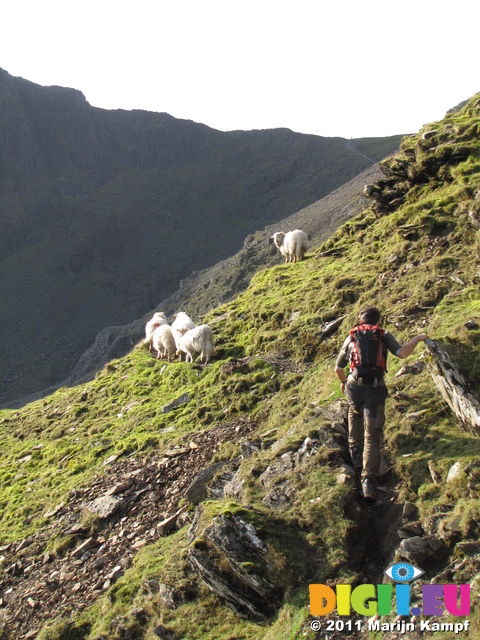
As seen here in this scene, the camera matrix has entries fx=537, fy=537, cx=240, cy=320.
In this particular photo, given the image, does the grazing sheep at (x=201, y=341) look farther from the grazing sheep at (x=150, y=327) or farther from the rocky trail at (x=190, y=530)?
the grazing sheep at (x=150, y=327)

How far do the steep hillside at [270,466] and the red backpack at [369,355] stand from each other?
1.03 m

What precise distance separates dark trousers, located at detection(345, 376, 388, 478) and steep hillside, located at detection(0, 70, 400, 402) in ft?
379

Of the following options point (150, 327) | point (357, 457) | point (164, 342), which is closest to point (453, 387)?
point (357, 457)

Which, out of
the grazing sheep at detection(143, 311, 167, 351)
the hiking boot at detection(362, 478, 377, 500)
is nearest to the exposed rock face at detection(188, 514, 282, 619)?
the hiking boot at detection(362, 478, 377, 500)

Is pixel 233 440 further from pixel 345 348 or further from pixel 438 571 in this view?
pixel 438 571

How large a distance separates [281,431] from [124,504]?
11.0 feet

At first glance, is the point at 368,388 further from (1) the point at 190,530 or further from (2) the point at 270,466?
(1) the point at 190,530

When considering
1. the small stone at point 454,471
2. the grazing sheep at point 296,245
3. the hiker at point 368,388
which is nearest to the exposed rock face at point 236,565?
the hiker at point 368,388

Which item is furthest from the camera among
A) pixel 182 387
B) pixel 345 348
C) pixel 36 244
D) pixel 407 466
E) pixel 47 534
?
pixel 36 244

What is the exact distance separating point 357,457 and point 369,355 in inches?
58.1

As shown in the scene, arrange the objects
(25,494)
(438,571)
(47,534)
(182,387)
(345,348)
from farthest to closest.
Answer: (182,387) → (25,494) → (47,534) → (345,348) → (438,571)

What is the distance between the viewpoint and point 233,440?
10875 mm

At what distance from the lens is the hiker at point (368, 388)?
286 inches

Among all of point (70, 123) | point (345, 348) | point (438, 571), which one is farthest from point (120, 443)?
point (70, 123)
